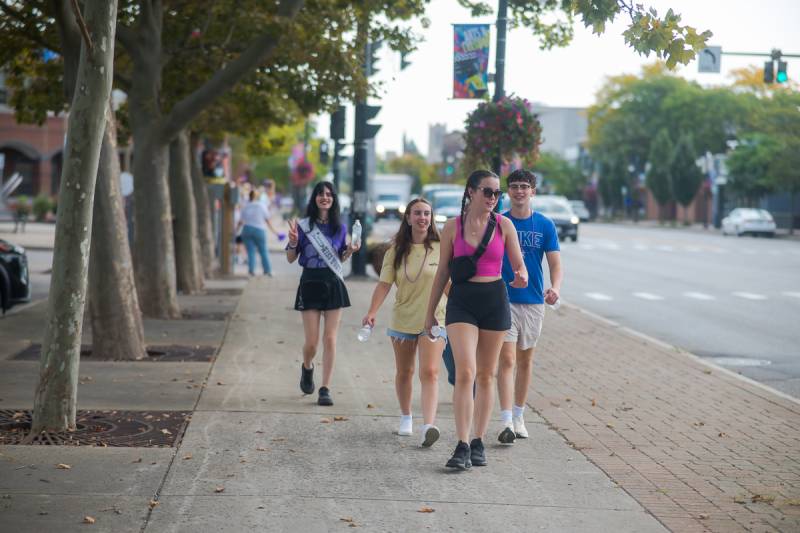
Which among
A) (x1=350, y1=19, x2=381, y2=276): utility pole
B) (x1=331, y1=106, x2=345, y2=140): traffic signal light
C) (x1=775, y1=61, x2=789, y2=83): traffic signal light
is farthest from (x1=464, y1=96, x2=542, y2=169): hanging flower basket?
(x1=775, y1=61, x2=789, y2=83): traffic signal light

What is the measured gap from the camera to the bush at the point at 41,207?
52.2 metres

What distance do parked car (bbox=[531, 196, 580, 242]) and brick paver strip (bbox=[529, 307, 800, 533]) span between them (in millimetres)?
31600

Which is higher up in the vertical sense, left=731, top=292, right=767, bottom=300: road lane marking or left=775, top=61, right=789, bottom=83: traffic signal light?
left=775, top=61, right=789, bottom=83: traffic signal light

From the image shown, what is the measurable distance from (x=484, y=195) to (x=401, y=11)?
11.7 m

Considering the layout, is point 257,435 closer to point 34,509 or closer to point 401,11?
point 34,509

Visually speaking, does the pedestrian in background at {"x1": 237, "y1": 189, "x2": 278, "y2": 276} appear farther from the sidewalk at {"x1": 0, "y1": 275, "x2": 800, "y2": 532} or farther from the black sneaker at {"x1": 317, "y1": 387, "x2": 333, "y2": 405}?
the black sneaker at {"x1": 317, "y1": 387, "x2": 333, "y2": 405}

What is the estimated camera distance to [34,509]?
626cm

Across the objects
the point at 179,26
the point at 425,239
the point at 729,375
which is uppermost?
the point at 179,26

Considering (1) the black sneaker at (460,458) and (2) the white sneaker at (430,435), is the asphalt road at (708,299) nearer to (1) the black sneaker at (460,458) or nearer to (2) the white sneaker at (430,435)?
(2) the white sneaker at (430,435)

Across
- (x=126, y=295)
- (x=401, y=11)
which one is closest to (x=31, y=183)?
(x=401, y=11)

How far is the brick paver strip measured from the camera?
22.3 ft

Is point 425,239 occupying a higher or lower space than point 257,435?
higher

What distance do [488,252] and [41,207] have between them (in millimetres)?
47491

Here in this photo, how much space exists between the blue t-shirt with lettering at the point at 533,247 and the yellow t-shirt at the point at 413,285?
551 millimetres
